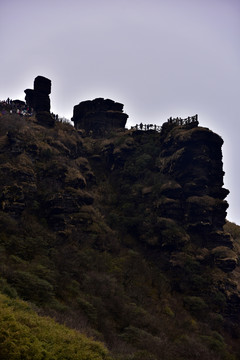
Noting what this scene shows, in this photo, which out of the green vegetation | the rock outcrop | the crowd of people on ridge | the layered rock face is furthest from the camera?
the layered rock face

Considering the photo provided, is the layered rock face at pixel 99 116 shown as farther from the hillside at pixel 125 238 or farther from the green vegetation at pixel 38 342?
the green vegetation at pixel 38 342

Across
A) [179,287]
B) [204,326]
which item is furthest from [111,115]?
[204,326]

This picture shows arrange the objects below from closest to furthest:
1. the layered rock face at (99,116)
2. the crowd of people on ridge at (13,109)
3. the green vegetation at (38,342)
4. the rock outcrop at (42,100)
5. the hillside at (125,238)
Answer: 1. the green vegetation at (38,342)
2. the hillside at (125,238)
3. the crowd of people on ridge at (13,109)
4. the rock outcrop at (42,100)
5. the layered rock face at (99,116)

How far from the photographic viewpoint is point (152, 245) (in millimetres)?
50625

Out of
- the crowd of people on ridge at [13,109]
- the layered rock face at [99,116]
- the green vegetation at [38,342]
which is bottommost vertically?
the green vegetation at [38,342]

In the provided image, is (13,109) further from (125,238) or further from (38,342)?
(38,342)

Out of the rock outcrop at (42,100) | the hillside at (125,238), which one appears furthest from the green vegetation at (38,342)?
the rock outcrop at (42,100)

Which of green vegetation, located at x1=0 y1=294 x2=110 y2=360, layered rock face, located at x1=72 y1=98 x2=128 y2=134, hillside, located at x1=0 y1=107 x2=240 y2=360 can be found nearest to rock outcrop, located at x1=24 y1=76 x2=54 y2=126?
hillside, located at x1=0 y1=107 x2=240 y2=360

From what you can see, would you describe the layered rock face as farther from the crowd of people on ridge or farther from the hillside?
the crowd of people on ridge

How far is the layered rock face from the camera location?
76062 millimetres

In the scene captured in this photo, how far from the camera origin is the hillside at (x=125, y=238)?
1113 inches

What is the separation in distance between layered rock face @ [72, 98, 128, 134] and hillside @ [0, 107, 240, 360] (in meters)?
7.60

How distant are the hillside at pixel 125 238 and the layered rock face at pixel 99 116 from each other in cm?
760

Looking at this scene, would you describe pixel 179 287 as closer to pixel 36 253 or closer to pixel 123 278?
pixel 123 278
